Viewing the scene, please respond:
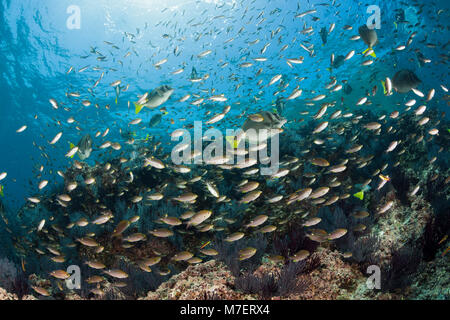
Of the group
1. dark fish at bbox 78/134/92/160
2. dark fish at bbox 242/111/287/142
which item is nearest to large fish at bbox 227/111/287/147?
dark fish at bbox 242/111/287/142

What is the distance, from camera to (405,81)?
6.38 metres

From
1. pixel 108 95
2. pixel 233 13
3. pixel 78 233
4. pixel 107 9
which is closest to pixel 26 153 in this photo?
pixel 108 95

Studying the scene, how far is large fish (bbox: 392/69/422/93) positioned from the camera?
249 inches

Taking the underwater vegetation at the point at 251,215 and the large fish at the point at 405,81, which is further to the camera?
the large fish at the point at 405,81

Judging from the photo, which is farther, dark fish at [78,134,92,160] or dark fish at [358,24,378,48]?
dark fish at [78,134,92,160]

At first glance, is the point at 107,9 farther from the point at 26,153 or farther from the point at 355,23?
the point at 26,153

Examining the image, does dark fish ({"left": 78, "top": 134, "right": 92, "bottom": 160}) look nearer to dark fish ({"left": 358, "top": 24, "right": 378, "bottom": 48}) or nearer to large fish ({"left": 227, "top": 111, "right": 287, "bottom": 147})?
large fish ({"left": 227, "top": 111, "right": 287, "bottom": 147})

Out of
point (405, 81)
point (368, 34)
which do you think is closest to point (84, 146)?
point (368, 34)

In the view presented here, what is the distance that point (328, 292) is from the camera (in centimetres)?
387

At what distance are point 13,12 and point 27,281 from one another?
22.6m

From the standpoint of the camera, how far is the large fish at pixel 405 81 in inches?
249

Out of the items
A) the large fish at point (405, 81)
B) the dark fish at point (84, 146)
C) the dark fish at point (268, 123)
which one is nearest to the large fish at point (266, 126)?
the dark fish at point (268, 123)

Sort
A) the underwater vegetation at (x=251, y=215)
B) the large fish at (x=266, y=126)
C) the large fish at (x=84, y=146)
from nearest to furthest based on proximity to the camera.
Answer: the underwater vegetation at (x=251, y=215) < the large fish at (x=266, y=126) < the large fish at (x=84, y=146)

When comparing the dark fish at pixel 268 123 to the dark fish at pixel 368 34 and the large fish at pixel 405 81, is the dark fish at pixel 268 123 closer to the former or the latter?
the dark fish at pixel 368 34
